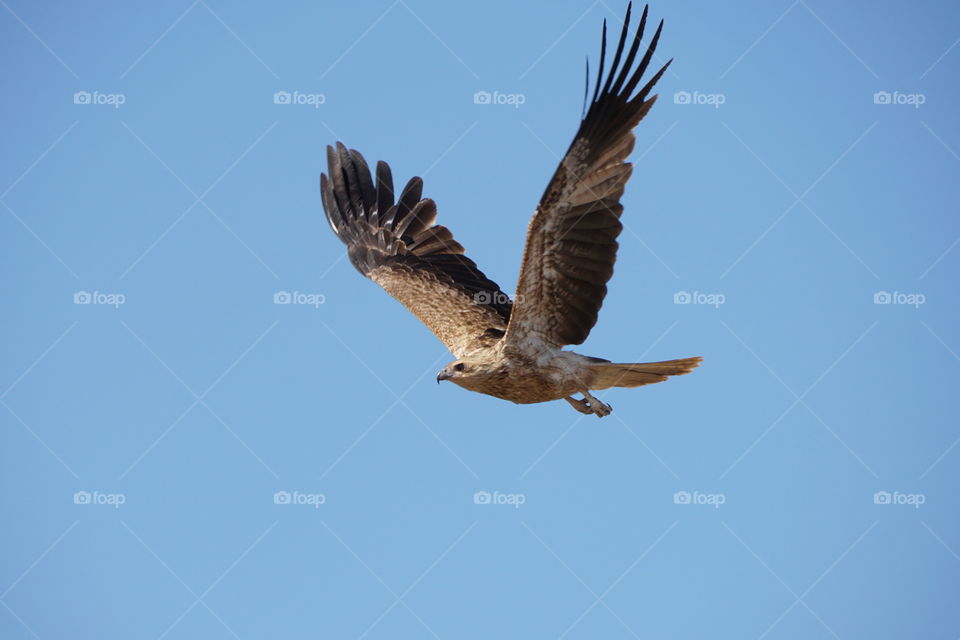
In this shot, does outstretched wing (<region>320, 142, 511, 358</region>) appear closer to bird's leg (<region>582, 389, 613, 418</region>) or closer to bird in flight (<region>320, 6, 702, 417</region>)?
bird in flight (<region>320, 6, 702, 417</region>)

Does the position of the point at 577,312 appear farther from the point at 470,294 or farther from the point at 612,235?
the point at 470,294

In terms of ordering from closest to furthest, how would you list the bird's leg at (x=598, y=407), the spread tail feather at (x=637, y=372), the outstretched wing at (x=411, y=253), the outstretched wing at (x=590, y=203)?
the outstretched wing at (x=590, y=203), the spread tail feather at (x=637, y=372), the bird's leg at (x=598, y=407), the outstretched wing at (x=411, y=253)

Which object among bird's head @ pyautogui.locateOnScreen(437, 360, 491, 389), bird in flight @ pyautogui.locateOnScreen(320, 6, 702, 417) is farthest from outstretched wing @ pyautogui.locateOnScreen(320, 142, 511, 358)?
bird's head @ pyautogui.locateOnScreen(437, 360, 491, 389)

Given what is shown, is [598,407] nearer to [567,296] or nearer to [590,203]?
[567,296]

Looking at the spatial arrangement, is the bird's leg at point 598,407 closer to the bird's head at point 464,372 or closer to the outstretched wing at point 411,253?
the bird's head at point 464,372

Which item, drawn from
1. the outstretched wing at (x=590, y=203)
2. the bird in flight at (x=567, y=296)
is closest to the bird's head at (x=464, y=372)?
the bird in flight at (x=567, y=296)

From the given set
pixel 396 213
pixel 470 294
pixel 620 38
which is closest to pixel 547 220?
pixel 620 38

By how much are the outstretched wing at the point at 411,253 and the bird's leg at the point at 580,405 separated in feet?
4.15

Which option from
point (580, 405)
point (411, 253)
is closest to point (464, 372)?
point (580, 405)

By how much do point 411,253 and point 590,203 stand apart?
4.22m

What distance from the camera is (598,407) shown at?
10.1 meters

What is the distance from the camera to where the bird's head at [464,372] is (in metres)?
10.2

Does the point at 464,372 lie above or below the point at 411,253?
below

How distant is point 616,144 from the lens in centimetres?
933
